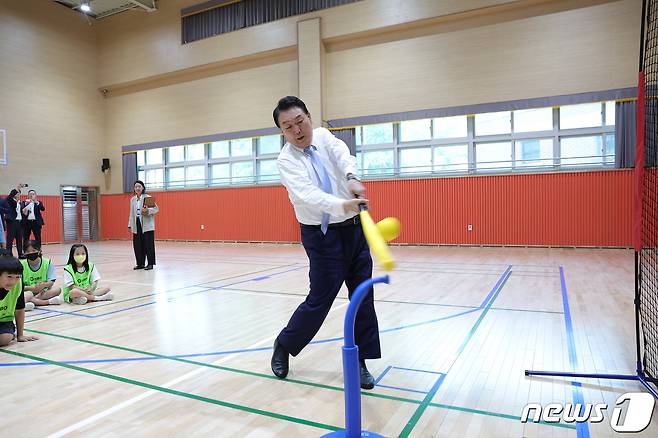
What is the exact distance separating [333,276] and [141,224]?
651 cm

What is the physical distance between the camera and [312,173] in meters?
2.44

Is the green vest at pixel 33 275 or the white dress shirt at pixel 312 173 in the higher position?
the white dress shirt at pixel 312 173

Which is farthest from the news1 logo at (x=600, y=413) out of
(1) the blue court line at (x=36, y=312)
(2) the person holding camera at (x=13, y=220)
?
(2) the person holding camera at (x=13, y=220)

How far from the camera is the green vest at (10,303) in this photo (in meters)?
3.36

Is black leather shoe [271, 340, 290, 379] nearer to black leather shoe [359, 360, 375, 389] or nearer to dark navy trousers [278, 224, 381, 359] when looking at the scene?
dark navy trousers [278, 224, 381, 359]

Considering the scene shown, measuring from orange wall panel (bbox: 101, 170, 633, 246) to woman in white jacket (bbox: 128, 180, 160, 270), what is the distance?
19.7 feet

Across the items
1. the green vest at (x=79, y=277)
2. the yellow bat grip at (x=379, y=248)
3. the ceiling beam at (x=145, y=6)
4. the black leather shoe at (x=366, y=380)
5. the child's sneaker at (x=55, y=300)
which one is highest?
the ceiling beam at (x=145, y=6)

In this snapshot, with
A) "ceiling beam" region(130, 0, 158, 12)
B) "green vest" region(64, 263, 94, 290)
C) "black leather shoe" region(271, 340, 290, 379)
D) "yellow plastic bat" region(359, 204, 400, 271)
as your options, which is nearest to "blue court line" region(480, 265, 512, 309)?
"black leather shoe" region(271, 340, 290, 379)

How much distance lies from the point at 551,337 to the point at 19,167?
16.8m

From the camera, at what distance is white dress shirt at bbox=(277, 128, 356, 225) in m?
2.26

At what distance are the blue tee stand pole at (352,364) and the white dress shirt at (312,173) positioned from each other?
2.55ft

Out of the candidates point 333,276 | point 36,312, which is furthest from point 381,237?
point 36,312

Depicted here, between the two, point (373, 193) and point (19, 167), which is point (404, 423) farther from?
point (19, 167)

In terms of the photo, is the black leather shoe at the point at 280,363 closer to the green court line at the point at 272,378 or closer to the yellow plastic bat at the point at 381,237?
the green court line at the point at 272,378
